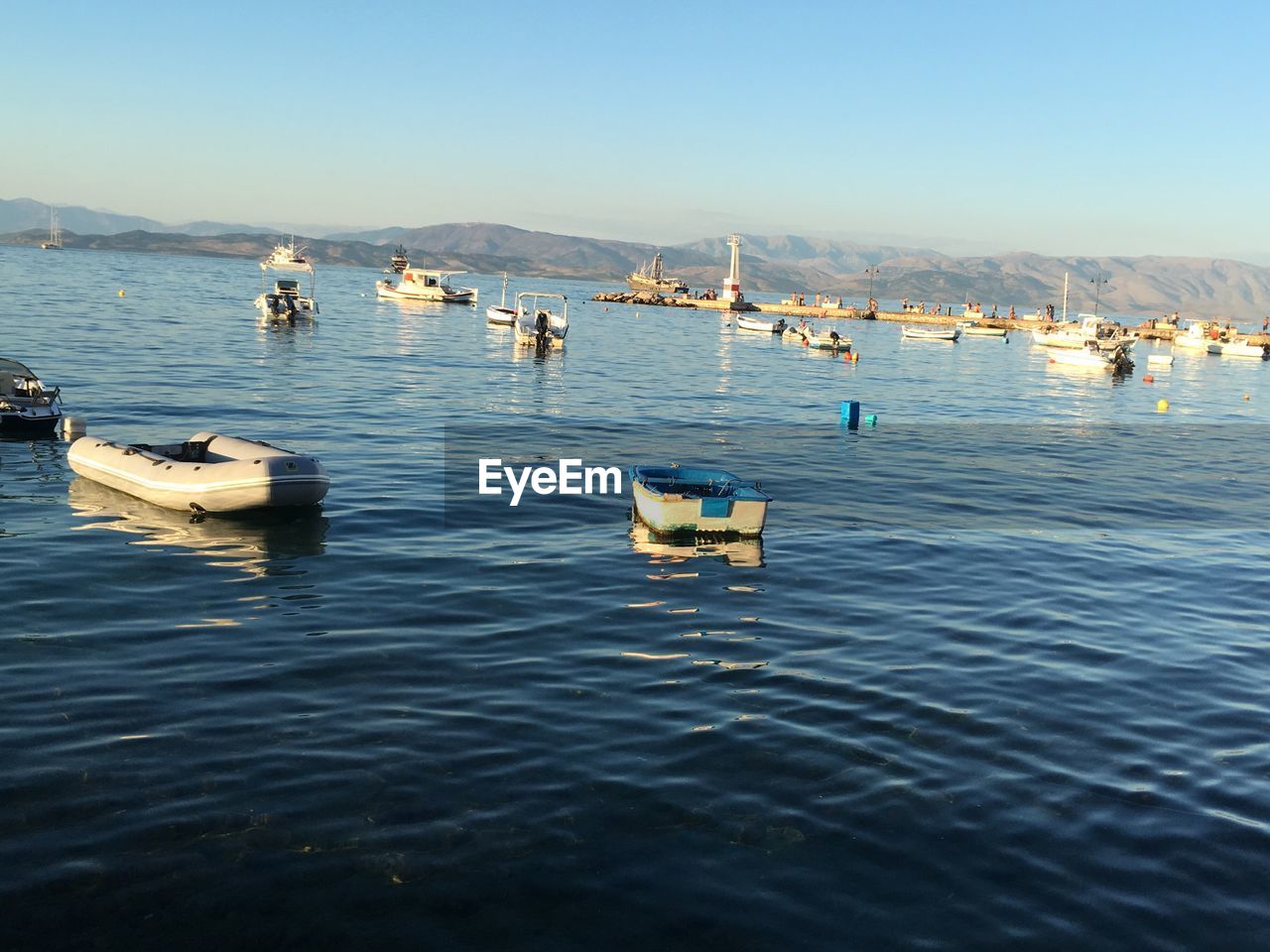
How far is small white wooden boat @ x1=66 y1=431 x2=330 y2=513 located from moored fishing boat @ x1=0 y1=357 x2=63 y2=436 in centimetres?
664

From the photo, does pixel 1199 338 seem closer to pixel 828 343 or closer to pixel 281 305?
pixel 828 343

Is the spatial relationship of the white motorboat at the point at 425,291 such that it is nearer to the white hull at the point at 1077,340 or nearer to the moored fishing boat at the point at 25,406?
the white hull at the point at 1077,340

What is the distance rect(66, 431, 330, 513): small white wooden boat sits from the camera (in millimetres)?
22203

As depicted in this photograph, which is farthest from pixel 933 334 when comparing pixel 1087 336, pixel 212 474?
pixel 212 474

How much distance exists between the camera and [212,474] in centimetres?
2234

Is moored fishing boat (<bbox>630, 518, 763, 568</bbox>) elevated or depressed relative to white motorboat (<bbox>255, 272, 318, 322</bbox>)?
depressed

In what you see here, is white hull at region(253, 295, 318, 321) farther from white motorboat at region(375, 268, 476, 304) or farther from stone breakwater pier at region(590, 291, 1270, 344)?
stone breakwater pier at region(590, 291, 1270, 344)

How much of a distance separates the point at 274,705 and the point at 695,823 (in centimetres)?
580

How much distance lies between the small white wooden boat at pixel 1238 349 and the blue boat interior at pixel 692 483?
12013 centimetres

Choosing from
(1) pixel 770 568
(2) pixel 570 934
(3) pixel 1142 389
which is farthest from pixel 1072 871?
(3) pixel 1142 389

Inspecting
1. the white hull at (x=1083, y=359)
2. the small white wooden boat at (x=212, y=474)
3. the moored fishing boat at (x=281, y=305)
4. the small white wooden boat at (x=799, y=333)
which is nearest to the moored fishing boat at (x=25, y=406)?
the small white wooden boat at (x=212, y=474)

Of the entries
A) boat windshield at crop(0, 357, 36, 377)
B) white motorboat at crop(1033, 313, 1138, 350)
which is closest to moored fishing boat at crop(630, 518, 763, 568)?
boat windshield at crop(0, 357, 36, 377)

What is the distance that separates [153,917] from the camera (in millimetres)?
8719

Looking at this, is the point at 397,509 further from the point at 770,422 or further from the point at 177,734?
the point at 770,422
